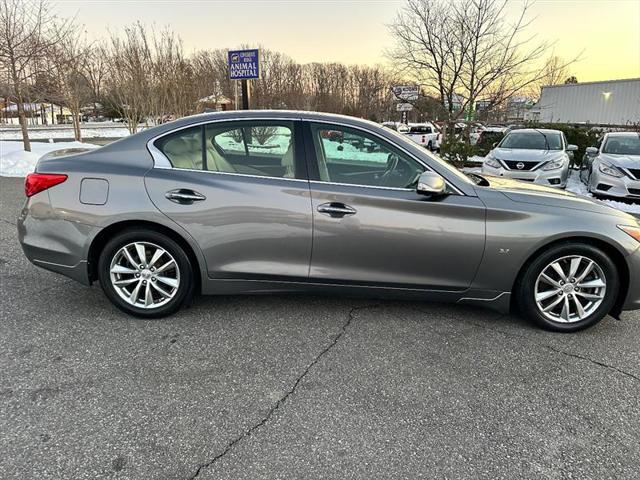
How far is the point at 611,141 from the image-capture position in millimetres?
9984

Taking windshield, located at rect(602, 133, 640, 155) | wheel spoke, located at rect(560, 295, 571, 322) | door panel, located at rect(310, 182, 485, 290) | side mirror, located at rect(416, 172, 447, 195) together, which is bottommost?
wheel spoke, located at rect(560, 295, 571, 322)

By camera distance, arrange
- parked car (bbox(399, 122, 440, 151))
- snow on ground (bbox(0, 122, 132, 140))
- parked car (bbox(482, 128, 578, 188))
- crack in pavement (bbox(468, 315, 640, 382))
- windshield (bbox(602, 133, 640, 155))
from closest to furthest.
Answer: crack in pavement (bbox(468, 315, 640, 382)) → parked car (bbox(482, 128, 578, 188)) → windshield (bbox(602, 133, 640, 155)) → parked car (bbox(399, 122, 440, 151)) → snow on ground (bbox(0, 122, 132, 140))

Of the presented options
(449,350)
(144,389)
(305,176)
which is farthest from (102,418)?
(449,350)

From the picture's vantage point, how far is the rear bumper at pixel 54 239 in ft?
10.9

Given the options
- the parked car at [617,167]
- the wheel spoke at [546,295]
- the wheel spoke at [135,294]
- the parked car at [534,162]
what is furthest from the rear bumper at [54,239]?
the parked car at [617,167]

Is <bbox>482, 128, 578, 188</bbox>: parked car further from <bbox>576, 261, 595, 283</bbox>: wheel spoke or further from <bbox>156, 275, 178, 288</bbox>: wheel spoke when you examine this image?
<bbox>156, 275, 178, 288</bbox>: wheel spoke

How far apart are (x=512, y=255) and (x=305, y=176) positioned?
163 centimetres

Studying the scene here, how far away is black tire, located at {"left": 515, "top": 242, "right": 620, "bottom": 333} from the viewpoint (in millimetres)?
3217

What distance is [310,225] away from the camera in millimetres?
3186

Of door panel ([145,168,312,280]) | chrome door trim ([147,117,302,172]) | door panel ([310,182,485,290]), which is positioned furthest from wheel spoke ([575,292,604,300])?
chrome door trim ([147,117,302,172])

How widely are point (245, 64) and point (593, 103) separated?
80.9 feet

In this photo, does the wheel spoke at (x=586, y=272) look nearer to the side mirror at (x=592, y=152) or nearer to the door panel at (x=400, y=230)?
the door panel at (x=400, y=230)

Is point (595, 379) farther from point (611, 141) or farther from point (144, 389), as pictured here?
point (611, 141)

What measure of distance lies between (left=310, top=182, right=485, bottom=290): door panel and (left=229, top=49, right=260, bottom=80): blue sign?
9.77 m
